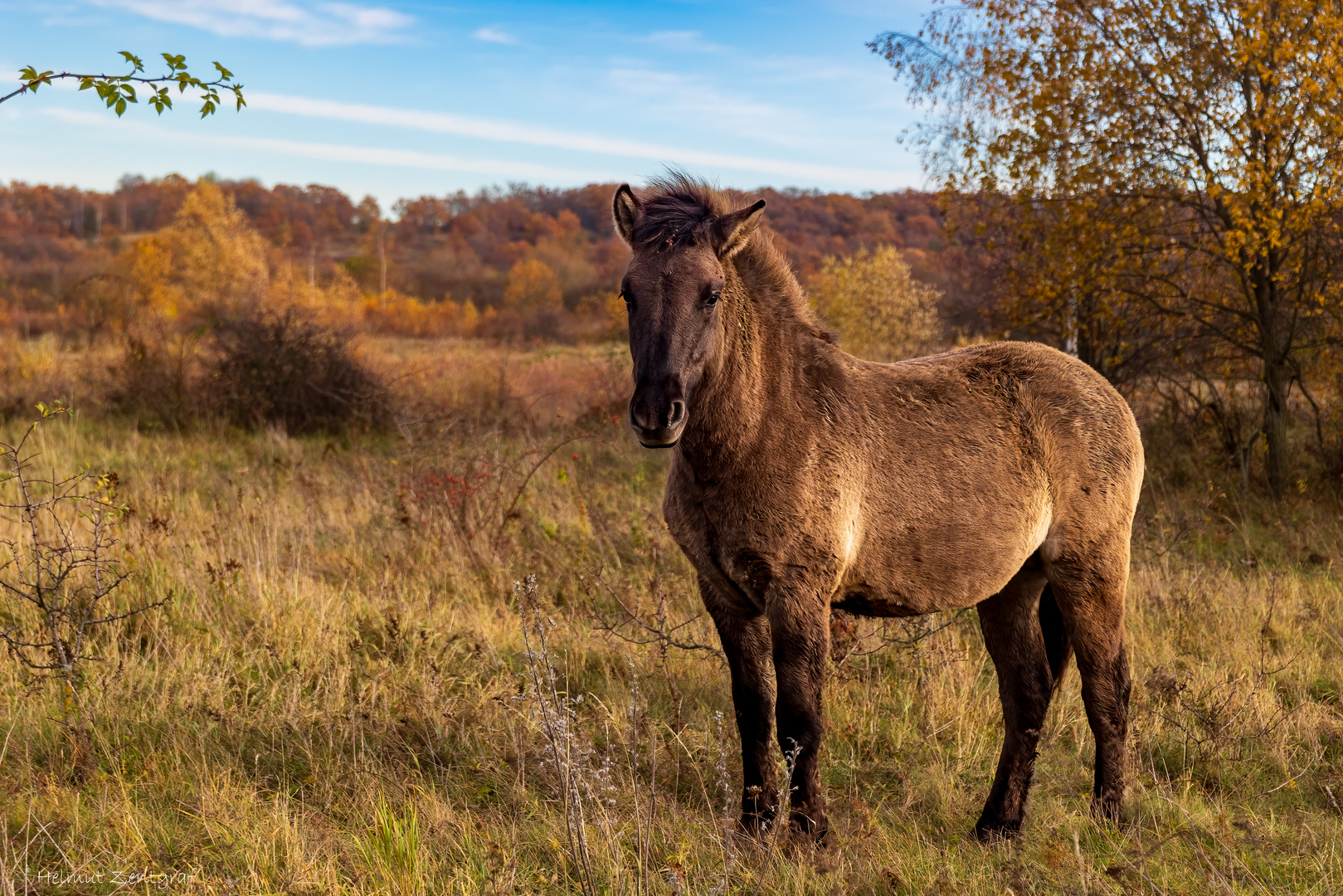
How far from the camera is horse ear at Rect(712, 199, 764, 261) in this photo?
3385mm

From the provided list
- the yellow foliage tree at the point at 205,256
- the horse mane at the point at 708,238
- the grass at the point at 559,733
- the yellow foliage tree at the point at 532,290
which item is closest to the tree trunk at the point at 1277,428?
the grass at the point at 559,733

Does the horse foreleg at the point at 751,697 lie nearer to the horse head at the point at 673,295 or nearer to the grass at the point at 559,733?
the grass at the point at 559,733

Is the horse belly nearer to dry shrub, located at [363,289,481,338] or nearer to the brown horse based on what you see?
the brown horse

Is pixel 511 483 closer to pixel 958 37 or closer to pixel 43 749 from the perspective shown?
pixel 43 749

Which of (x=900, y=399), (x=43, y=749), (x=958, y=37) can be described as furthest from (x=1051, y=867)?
(x=958, y=37)

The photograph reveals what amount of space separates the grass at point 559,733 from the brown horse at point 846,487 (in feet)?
1.26

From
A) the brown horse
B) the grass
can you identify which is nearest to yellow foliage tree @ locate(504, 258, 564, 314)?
the grass

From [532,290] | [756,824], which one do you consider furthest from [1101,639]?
[532,290]

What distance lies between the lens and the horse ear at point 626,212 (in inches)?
137

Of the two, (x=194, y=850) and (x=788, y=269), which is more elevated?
(x=788, y=269)

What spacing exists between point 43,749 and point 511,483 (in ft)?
17.6

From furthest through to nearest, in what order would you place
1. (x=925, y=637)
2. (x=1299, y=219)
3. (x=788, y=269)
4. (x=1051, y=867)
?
(x=1299, y=219)
(x=925, y=637)
(x=788, y=269)
(x=1051, y=867)

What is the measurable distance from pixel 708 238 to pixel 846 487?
3.83ft

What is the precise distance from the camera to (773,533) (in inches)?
131
